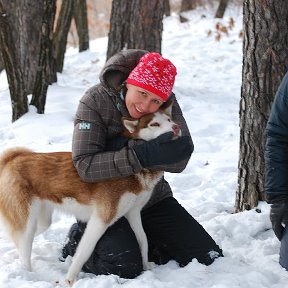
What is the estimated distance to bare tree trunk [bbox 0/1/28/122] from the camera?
20.5 ft

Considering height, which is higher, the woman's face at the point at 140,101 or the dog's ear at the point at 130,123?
the woman's face at the point at 140,101

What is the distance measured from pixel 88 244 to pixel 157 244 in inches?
26.9

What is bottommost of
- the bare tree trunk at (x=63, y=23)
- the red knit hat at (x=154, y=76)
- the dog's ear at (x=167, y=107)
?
the bare tree trunk at (x=63, y=23)

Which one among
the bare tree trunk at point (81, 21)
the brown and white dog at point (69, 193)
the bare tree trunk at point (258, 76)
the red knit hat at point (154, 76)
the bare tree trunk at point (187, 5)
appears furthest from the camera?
the bare tree trunk at point (187, 5)

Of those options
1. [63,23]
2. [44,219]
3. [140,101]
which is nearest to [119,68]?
[140,101]

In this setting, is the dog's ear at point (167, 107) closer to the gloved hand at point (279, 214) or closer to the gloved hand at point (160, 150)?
the gloved hand at point (160, 150)

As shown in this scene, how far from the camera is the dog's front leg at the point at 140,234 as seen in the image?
3.37 metres

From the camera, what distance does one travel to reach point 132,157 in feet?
9.98

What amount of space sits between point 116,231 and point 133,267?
0.85 ft

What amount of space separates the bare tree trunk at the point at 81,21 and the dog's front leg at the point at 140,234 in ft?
30.8

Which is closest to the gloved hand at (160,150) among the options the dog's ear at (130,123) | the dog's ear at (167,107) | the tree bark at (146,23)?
the dog's ear at (130,123)

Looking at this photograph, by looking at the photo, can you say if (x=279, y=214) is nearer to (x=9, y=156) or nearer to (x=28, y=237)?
(x=28, y=237)

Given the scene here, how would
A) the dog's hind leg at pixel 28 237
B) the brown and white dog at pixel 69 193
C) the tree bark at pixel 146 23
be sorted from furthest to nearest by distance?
the tree bark at pixel 146 23 < the dog's hind leg at pixel 28 237 < the brown and white dog at pixel 69 193

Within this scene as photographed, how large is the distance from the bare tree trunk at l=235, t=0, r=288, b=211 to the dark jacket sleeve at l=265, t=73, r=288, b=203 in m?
0.69
